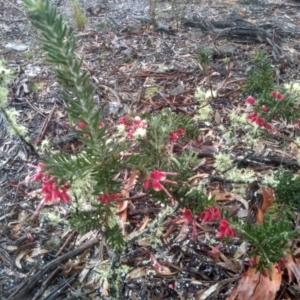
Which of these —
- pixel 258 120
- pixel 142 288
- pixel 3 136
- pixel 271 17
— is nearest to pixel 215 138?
pixel 258 120

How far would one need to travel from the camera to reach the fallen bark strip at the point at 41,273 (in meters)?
1.31

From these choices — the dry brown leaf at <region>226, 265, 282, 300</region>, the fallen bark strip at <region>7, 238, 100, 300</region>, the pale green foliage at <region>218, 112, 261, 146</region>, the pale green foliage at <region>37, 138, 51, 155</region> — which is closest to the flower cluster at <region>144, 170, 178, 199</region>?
the dry brown leaf at <region>226, 265, 282, 300</region>

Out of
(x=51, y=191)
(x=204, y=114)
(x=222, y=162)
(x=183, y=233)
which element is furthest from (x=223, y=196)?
(x=51, y=191)

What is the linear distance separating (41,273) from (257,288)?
2.21 ft

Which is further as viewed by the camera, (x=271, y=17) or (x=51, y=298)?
(x=271, y=17)

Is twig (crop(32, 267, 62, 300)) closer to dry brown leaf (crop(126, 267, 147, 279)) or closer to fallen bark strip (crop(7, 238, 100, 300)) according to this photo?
fallen bark strip (crop(7, 238, 100, 300))

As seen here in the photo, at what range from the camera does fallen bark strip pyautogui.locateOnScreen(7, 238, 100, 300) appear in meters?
1.31

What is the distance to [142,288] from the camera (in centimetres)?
135

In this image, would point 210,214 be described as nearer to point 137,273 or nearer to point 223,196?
point 137,273

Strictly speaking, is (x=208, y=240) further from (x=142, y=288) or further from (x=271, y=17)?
(x=271, y=17)

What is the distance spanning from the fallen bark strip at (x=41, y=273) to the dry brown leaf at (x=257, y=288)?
507 millimetres

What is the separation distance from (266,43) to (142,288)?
6.95ft

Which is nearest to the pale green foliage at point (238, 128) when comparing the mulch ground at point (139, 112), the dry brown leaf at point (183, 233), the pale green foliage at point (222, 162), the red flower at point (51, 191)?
the mulch ground at point (139, 112)

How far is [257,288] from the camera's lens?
1.24m
